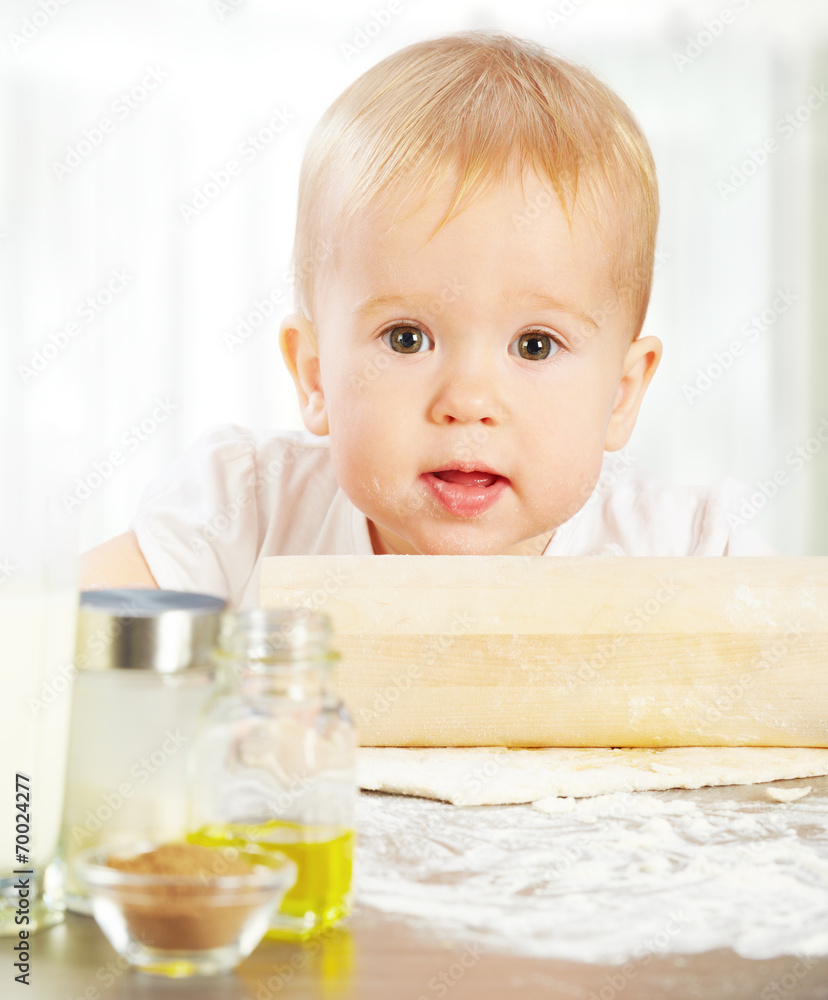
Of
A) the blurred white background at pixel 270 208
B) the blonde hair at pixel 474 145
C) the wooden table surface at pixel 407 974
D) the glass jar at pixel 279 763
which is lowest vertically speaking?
the wooden table surface at pixel 407 974

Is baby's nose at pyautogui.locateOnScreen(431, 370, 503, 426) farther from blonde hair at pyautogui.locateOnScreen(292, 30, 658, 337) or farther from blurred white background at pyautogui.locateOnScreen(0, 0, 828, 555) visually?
blurred white background at pyautogui.locateOnScreen(0, 0, 828, 555)

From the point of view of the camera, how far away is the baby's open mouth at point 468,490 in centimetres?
126

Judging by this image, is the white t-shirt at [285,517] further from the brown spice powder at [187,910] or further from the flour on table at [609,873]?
the brown spice powder at [187,910]

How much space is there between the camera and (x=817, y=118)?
15.4ft

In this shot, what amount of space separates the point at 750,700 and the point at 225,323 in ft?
12.9

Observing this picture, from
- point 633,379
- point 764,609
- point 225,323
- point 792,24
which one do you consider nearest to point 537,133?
point 633,379

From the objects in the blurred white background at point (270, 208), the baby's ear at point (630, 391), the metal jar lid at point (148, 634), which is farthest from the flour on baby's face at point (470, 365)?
the blurred white background at point (270, 208)

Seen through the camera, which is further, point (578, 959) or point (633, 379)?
point (633, 379)

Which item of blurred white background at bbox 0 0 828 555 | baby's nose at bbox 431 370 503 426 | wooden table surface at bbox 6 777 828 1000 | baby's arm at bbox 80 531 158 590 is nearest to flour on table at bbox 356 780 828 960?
wooden table surface at bbox 6 777 828 1000

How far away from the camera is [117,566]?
4.54 ft

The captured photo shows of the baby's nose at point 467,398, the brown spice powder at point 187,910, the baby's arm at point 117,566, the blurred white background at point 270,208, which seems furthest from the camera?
the blurred white background at point 270,208

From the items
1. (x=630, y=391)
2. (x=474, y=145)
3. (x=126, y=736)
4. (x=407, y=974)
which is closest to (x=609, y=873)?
(x=407, y=974)

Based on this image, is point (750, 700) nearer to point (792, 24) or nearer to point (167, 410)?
point (167, 410)

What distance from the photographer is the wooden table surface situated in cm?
45
